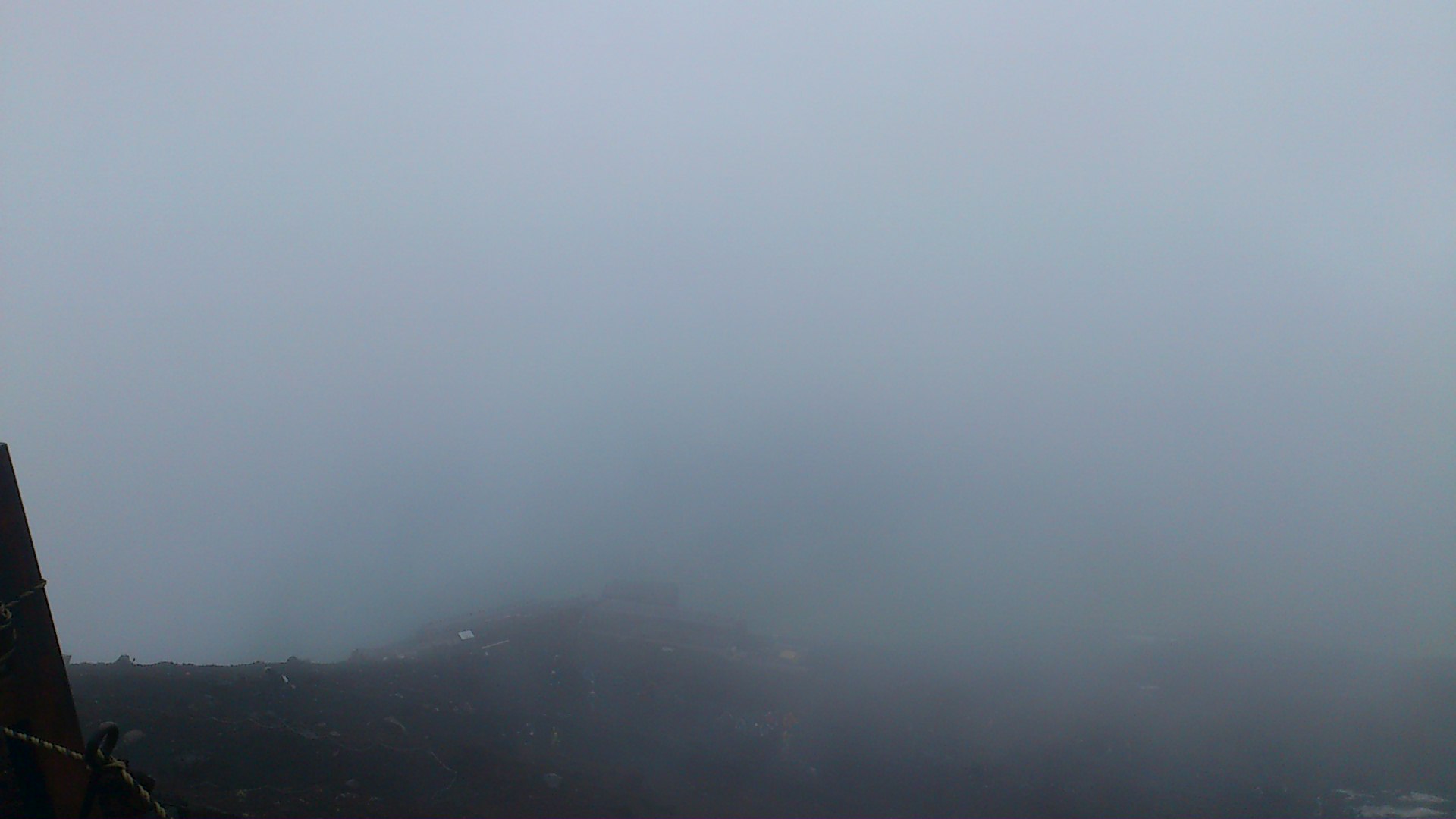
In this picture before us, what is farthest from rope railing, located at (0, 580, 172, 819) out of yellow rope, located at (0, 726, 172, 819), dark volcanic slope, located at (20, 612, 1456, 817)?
dark volcanic slope, located at (20, 612, 1456, 817)

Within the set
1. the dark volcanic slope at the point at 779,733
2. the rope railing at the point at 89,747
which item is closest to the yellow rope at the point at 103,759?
the rope railing at the point at 89,747

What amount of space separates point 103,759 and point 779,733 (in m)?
18.1

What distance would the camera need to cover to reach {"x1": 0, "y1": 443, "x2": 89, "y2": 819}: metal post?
3297 millimetres

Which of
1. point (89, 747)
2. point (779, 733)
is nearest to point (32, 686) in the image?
point (89, 747)

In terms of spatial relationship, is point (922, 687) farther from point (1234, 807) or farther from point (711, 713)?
point (1234, 807)

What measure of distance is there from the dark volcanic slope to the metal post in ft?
30.8

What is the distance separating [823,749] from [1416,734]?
15.2 m

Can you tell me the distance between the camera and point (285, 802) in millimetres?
11906

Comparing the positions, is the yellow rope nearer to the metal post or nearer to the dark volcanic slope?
the metal post

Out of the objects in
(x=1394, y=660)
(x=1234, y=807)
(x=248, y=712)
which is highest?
(x=1394, y=660)

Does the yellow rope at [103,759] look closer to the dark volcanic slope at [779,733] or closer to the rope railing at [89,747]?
the rope railing at [89,747]

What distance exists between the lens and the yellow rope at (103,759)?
324 centimetres

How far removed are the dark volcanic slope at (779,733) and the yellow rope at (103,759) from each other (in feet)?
30.8

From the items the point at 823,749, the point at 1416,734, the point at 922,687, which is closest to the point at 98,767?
the point at 823,749
